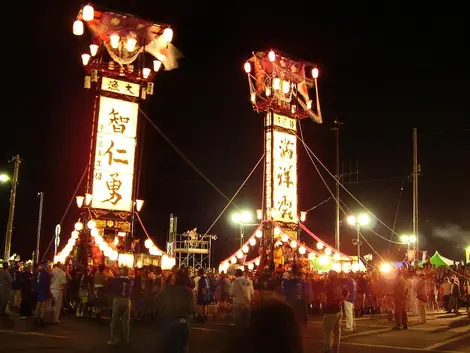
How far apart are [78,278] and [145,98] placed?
959 centimetres

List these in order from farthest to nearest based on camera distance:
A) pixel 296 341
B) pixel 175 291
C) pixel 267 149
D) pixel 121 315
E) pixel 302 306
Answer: pixel 267 149 < pixel 121 315 < pixel 302 306 < pixel 175 291 < pixel 296 341

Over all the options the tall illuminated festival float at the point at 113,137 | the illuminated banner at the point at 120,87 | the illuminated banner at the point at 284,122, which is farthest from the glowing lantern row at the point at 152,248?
the illuminated banner at the point at 284,122

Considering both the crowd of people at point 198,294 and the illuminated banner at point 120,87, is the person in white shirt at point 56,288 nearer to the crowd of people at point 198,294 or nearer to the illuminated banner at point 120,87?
the crowd of people at point 198,294

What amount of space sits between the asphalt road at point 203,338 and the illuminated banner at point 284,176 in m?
10.8

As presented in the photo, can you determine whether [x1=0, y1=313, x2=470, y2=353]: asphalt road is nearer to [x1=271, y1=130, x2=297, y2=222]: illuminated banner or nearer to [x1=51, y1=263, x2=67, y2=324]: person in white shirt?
[x1=51, y1=263, x2=67, y2=324]: person in white shirt

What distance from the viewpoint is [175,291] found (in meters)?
8.04

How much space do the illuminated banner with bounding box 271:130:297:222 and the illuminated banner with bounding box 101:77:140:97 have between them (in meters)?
7.96

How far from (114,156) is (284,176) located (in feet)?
31.2

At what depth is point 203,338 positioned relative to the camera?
13.6m

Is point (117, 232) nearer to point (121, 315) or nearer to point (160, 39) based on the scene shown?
point (160, 39)

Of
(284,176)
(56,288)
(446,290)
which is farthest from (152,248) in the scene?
(446,290)

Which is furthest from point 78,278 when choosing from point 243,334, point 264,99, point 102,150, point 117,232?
point 243,334

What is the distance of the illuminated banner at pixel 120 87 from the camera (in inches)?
984

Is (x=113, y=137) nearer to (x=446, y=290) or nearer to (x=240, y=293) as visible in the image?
(x=240, y=293)
